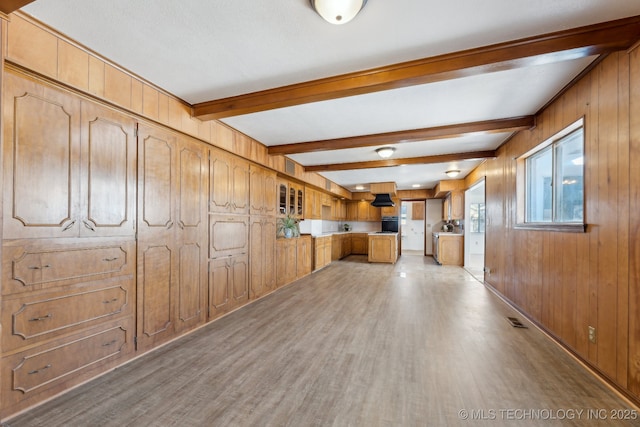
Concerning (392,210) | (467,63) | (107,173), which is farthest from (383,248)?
(107,173)

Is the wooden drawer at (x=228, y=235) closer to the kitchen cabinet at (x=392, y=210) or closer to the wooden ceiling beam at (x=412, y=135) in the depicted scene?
the wooden ceiling beam at (x=412, y=135)

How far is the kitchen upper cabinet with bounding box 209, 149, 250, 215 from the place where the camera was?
346 centimetres

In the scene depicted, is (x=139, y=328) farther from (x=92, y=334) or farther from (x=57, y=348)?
(x=57, y=348)

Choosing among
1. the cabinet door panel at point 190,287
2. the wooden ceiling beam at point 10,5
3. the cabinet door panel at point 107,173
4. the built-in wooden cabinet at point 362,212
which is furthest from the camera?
the built-in wooden cabinet at point 362,212

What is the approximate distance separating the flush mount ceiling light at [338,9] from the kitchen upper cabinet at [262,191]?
9.57 ft

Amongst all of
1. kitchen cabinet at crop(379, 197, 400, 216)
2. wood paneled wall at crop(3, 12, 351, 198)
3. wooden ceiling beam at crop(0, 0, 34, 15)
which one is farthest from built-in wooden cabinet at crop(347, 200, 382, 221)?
wooden ceiling beam at crop(0, 0, 34, 15)

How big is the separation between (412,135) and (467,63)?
1.71 meters

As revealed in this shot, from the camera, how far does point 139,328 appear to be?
98.0 inches

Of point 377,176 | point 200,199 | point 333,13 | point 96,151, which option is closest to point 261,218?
point 200,199

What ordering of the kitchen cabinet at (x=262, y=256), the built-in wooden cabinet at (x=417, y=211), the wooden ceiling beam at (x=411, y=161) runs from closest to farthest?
the kitchen cabinet at (x=262, y=256) → the wooden ceiling beam at (x=411, y=161) → the built-in wooden cabinet at (x=417, y=211)

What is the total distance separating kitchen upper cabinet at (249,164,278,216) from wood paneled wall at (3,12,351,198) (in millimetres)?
1045

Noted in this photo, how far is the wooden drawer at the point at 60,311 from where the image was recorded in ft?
5.60

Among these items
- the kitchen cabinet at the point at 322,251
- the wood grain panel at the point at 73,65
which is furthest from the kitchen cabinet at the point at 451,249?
the wood grain panel at the point at 73,65

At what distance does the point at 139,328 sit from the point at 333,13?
9.92 feet
